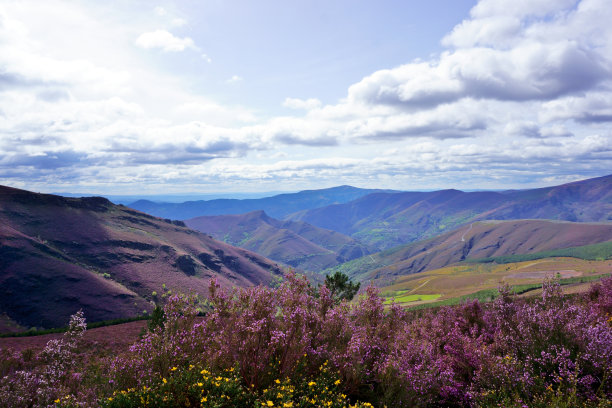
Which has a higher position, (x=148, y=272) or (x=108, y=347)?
(x=108, y=347)

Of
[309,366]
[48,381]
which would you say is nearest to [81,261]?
[48,381]

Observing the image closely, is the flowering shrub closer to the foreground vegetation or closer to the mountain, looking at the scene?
the foreground vegetation

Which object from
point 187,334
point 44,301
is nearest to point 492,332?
point 187,334

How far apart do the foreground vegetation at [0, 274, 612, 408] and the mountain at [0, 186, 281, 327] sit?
62551 mm

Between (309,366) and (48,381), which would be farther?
(48,381)

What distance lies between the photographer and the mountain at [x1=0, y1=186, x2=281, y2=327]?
9269 centimetres

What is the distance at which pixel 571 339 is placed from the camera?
900cm

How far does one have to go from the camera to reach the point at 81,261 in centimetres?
12381

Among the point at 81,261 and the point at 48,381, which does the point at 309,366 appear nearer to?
the point at 48,381

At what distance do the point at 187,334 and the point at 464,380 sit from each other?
8794mm

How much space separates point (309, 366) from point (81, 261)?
146002mm

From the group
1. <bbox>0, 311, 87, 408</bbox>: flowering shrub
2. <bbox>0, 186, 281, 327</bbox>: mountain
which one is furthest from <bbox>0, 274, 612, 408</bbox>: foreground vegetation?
<bbox>0, 186, 281, 327</bbox>: mountain

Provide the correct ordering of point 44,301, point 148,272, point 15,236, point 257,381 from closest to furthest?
point 257,381
point 44,301
point 15,236
point 148,272

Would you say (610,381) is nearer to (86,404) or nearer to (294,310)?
(294,310)
